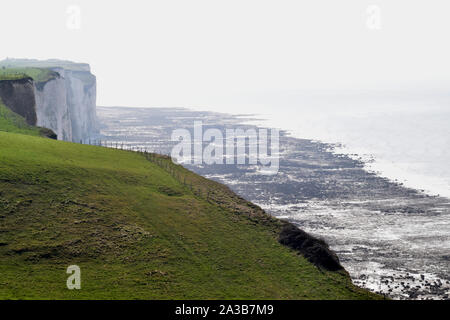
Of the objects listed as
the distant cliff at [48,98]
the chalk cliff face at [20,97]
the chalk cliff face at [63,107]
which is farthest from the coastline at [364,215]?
the chalk cliff face at [20,97]

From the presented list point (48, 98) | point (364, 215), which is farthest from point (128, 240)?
point (48, 98)

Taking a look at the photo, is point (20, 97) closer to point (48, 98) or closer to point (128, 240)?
point (48, 98)

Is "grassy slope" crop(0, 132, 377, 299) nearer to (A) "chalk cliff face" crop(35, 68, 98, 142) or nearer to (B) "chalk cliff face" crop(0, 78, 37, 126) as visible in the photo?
(B) "chalk cliff face" crop(0, 78, 37, 126)

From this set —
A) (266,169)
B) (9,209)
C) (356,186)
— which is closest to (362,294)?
(9,209)

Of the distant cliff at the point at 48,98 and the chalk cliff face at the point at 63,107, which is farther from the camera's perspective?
the chalk cliff face at the point at 63,107

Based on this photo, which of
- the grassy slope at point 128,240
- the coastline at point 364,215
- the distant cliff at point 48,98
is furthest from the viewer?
the distant cliff at point 48,98

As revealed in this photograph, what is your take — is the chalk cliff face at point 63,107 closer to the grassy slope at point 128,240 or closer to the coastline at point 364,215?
the coastline at point 364,215

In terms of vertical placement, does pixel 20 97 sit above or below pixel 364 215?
above
